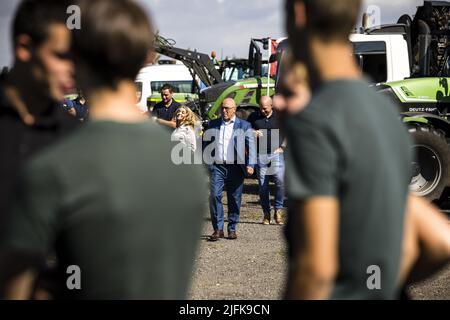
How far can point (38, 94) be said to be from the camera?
2766mm

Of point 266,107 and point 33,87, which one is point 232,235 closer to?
point 266,107

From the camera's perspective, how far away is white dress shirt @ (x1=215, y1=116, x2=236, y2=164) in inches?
424

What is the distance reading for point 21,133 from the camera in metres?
2.69

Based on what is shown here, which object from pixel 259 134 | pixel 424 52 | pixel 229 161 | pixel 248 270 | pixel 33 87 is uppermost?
Answer: pixel 33 87

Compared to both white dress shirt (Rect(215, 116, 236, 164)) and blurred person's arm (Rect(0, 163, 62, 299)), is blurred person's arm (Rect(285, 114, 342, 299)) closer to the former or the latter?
blurred person's arm (Rect(0, 163, 62, 299))

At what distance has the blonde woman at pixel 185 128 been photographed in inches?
437

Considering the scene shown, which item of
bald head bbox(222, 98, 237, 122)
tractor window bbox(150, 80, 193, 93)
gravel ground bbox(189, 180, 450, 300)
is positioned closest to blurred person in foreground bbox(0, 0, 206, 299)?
gravel ground bbox(189, 180, 450, 300)

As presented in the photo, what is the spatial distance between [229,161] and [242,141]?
0.31 m

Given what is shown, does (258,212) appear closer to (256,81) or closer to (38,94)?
(256,81)

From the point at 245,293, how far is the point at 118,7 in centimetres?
563

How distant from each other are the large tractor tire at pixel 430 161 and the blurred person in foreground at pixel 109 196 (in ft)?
35.1

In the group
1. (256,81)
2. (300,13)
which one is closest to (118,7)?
(300,13)

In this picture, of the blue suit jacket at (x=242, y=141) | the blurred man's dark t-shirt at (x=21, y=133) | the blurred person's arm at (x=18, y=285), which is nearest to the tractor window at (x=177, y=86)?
the blue suit jacket at (x=242, y=141)

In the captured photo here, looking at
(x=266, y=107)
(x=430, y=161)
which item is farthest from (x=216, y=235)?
(x=430, y=161)
